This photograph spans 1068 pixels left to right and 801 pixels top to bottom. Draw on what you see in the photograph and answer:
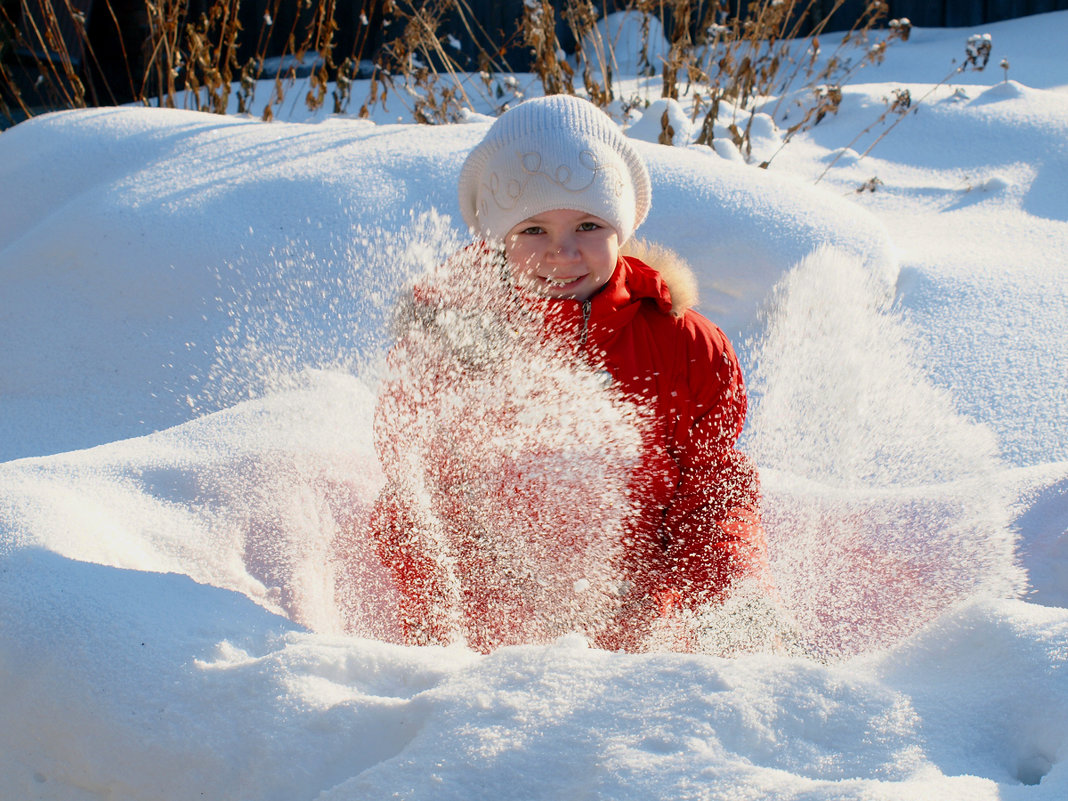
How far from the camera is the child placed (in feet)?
5.35

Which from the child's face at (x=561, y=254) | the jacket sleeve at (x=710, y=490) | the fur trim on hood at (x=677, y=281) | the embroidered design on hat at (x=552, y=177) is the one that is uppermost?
the embroidered design on hat at (x=552, y=177)

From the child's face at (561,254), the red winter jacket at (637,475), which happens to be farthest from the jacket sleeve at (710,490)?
the child's face at (561,254)

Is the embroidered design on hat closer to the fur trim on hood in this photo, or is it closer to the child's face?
the child's face

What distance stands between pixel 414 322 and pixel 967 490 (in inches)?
46.8

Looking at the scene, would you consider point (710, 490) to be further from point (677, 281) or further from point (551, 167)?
point (551, 167)

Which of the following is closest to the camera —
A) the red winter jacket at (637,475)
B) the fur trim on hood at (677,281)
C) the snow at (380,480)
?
the snow at (380,480)

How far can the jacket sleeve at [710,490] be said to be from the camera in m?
1.63

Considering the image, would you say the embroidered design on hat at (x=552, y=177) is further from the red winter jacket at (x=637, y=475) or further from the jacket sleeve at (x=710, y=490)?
the jacket sleeve at (x=710, y=490)

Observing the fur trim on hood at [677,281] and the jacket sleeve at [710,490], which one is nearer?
the jacket sleeve at [710,490]

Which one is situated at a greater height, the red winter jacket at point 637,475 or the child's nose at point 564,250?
the child's nose at point 564,250

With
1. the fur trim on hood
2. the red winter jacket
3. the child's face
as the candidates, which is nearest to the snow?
the red winter jacket

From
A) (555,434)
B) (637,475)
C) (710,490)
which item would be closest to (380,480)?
(555,434)

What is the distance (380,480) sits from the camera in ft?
6.62

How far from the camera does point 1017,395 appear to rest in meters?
2.15
